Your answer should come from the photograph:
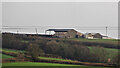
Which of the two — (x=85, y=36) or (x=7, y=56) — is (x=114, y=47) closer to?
(x=85, y=36)

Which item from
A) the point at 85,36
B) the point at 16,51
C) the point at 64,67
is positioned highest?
the point at 85,36

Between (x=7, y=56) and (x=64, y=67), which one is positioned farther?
(x=7, y=56)

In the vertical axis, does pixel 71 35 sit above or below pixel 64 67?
above

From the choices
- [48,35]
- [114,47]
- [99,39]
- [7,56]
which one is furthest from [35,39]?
[114,47]

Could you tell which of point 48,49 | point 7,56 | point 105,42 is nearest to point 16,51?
point 7,56

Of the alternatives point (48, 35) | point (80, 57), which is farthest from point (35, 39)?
point (80, 57)

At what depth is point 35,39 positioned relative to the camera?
8.92 m

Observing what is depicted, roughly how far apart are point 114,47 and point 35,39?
3.17 meters

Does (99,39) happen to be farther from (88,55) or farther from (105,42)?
(88,55)

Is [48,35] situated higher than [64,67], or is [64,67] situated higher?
[48,35]

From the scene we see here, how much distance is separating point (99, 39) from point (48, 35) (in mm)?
2097

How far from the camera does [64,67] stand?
805 centimetres

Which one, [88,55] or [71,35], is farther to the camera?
[71,35]

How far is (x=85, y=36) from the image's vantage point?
895 cm
